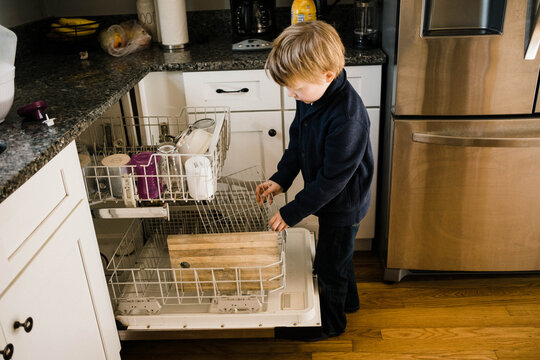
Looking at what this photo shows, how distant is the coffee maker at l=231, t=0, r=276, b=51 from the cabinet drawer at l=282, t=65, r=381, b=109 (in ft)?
0.93

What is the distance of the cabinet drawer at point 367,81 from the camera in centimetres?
187

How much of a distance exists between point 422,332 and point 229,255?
784 mm

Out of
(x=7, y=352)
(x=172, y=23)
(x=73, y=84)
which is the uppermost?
(x=172, y=23)

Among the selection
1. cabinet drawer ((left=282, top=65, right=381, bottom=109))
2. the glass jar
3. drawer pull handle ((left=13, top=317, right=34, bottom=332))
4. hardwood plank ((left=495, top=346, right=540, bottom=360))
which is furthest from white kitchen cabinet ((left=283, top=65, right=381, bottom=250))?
drawer pull handle ((left=13, top=317, right=34, bottom=332))

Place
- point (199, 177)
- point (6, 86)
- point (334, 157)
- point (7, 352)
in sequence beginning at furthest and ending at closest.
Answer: point (334, 157) < point (199, 177) < point (6, 86) < point (7, 352)

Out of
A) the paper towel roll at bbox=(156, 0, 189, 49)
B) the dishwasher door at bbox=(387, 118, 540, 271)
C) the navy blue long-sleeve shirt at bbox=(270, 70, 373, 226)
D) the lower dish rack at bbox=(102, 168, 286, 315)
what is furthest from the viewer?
the paper towel roll at bbox=(156, 0, 189, 49)

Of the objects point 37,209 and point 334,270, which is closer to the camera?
point 37,209

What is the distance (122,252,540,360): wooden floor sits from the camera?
170cm

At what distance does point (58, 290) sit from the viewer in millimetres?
1114

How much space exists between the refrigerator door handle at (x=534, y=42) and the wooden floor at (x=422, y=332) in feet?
3.01

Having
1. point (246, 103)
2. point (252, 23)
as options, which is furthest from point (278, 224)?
point (252, 23)

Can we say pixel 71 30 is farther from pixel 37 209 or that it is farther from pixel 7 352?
pixel 7 352

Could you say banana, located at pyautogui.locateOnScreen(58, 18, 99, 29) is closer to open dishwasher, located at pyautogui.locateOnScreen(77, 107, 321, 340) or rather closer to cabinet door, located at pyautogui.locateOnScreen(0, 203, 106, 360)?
open dishwasher, located at pyautogui.locateOnScreen(77, 107, 321, 340)

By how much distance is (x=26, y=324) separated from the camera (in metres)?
0.96
